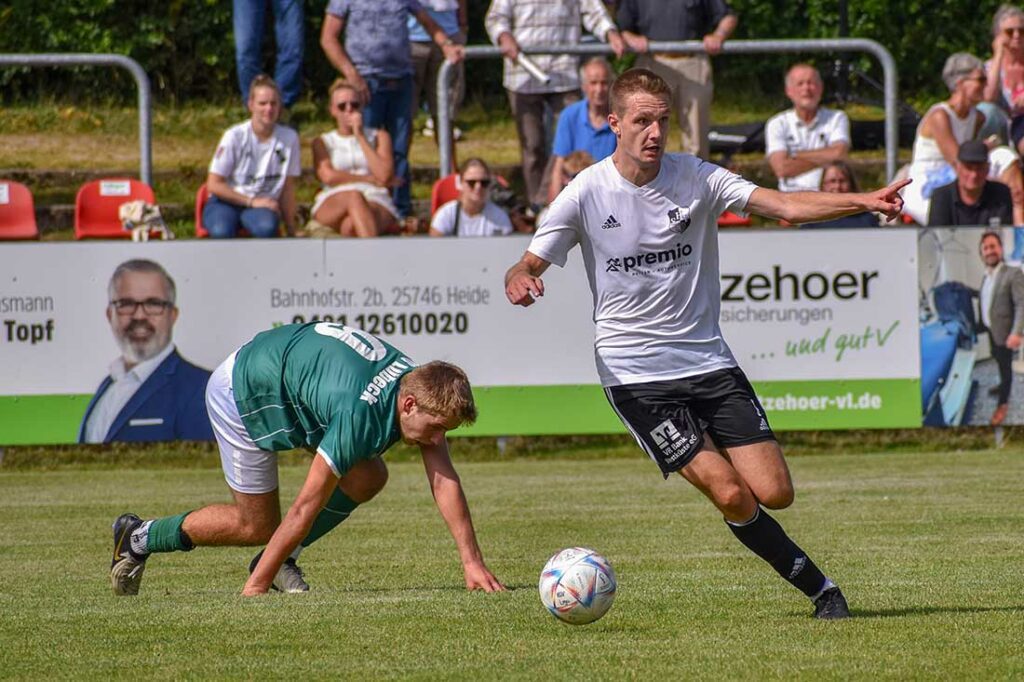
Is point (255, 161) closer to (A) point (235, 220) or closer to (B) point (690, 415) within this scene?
(A) point (235, 220)

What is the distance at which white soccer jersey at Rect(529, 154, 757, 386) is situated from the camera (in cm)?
720

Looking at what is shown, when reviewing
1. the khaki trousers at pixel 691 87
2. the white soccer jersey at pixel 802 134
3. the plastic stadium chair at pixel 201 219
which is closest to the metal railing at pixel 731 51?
the khaki trousers at pixel 691 87

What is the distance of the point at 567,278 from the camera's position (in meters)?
14.2

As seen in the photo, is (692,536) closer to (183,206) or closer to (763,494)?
(763,494)

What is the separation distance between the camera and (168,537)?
8.11 m

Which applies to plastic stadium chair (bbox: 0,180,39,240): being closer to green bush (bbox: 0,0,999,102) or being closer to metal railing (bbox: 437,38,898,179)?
metal railing (bbox: 437,38,898,179)

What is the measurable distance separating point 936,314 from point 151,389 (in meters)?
6.55

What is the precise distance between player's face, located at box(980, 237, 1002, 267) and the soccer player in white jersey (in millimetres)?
7393

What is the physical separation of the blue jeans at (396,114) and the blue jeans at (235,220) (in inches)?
60.0

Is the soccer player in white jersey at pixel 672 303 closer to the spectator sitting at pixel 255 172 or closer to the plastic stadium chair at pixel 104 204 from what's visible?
the spectator sitting at pixel 255 172

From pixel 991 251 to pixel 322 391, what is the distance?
8.35m

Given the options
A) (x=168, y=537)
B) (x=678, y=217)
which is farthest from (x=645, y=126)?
(x=168, y=537)

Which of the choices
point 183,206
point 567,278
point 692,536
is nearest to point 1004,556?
point 692,536

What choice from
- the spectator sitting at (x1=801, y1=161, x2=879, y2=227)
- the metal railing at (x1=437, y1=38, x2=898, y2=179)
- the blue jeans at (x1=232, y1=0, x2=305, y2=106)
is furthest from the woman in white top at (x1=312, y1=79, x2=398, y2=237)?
the spectator sitting at (x1=801, y1=161, x2=879, y2=227)
